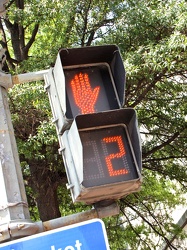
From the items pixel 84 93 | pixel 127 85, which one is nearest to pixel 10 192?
pixel 84 93

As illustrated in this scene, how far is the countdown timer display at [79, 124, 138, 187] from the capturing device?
2.92 metres

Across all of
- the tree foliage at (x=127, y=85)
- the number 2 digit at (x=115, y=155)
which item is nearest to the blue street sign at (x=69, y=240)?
the number 2 digit at (x=115, y=155)

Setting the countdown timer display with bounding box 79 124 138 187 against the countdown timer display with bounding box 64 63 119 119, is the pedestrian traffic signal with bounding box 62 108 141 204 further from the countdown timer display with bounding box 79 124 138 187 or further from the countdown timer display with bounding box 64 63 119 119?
A: the countdown timer display with bounding box 64 63 119 119

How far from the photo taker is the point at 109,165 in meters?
2.96

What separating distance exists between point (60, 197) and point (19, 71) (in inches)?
149

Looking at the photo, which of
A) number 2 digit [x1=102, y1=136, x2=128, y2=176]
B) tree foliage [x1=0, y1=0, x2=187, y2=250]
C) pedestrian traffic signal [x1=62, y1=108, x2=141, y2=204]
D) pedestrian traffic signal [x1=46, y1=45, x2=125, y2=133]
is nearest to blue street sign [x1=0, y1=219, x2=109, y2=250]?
pedestrian traffic signal [x1=62, y1=108, x2=141, y2=204]

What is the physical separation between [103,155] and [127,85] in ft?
21.3

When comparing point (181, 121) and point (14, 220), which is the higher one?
point (14, 220)

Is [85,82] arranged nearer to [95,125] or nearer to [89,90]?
[89,90]

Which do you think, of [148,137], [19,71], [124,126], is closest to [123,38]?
[19,71]

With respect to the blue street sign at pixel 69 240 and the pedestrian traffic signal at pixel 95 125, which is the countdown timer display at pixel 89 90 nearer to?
the pedestrian traffic signal at pixel 95 125

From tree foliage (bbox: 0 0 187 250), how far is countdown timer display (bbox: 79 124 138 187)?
525cm

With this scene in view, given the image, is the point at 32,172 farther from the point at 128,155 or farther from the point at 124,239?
the point at 128,155

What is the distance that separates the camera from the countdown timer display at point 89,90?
3.18 metres
